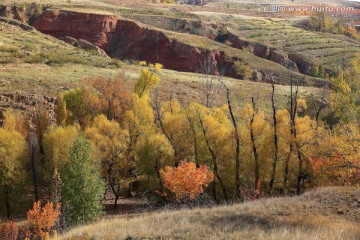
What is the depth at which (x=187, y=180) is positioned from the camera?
34.0 metres

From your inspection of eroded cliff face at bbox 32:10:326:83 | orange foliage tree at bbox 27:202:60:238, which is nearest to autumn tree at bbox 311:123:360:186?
orange foliage tree at bbox 27:202:60:238

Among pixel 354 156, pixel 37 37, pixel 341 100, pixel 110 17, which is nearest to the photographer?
pixel 354 156

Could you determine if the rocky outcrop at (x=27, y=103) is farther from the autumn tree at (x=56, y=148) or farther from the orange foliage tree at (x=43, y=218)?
the orange foliage tree at (x=43, y=218)

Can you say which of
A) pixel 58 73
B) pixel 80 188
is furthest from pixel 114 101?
pixel 58 73

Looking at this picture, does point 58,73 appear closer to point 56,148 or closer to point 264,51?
point 56,148

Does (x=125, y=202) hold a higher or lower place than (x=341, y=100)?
lower

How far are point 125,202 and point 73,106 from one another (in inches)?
510

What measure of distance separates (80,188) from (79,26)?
8720 centimetres

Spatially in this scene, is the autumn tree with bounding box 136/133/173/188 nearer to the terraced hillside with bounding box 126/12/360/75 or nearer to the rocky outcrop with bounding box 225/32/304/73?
the rocky outcrop with bounding box 225/32/304/73

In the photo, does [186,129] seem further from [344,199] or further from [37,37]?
[37,37]

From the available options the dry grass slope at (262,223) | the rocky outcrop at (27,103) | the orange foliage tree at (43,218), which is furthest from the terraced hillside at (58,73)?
the dry grass slope at (262,223)

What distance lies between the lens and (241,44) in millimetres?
117250

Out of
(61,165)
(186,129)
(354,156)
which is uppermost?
(354,156)

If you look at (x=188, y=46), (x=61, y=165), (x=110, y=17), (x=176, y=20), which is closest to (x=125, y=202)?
(x=61, y=165)
